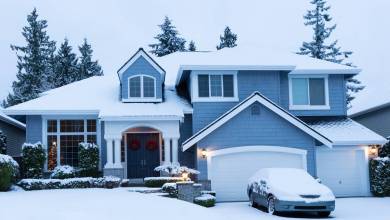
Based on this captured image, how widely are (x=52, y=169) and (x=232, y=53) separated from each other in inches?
430

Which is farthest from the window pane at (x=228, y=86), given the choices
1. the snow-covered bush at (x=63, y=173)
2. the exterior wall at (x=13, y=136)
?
the exterior wall at (x=13, y=136)

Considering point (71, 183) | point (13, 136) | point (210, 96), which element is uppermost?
point (210, 96)

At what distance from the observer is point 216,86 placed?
972 inches

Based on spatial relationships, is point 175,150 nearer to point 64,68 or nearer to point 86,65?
point 64,68

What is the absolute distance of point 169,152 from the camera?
23750mm

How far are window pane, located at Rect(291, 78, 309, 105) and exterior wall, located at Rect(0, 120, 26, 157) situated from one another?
16.8m

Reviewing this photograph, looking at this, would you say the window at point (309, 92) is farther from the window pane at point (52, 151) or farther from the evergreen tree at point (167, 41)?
the evergreen tree at point (167, 41)

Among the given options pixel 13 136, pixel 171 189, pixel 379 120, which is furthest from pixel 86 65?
pixel 171 189

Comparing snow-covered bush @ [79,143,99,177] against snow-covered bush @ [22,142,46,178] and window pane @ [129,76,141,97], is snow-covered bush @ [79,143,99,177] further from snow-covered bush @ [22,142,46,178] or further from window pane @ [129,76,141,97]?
window pane @ [129,76,141,97]

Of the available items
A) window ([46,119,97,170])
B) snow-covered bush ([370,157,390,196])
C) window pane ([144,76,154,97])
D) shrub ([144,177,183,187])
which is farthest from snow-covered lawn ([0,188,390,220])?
window pane ([144,76,154,97])

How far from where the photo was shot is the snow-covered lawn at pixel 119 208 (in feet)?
43.2

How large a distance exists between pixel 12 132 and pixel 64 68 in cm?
1878

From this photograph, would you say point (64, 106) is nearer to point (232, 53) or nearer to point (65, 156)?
point (65, 156)

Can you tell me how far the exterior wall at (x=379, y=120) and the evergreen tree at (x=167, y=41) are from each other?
2049 cm
